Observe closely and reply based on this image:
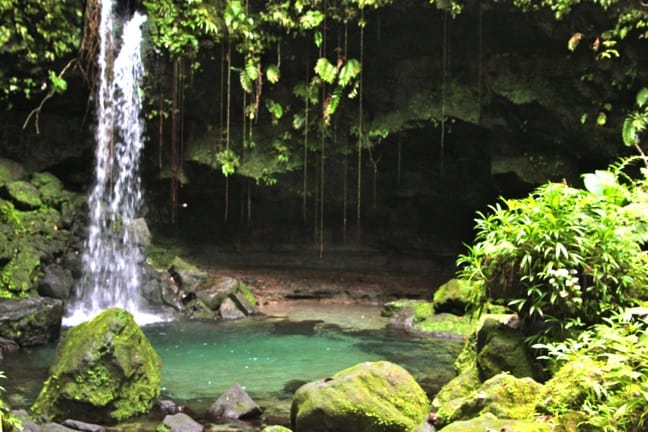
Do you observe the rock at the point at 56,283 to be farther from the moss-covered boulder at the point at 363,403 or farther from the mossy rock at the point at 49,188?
the moss-covered boulder at the point at 363,403

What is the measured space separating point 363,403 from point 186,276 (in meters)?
9.19

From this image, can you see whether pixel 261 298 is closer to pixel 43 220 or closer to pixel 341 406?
pixel 43 220

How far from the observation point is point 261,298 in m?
15.7

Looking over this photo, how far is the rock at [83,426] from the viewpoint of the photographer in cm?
646

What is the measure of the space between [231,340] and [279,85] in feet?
22.4

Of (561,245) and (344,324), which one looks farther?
(344,324)

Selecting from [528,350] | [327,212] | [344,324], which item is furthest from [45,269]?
[528,350]

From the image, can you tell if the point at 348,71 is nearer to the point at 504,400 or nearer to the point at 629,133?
the point at 629,133

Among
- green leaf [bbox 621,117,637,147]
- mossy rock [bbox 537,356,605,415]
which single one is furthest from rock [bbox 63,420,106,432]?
green leaf [bbox 621,117,637,147]

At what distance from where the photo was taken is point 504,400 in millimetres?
4754

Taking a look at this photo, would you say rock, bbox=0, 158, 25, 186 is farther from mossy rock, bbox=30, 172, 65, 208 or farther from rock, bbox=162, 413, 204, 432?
rock, bbox=162, 413, 204, 432

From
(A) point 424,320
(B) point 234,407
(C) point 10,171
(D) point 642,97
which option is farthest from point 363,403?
(C) point 10,171

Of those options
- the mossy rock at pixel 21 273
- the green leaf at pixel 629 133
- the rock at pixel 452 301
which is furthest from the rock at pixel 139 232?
the green leaf at pixel 629 133

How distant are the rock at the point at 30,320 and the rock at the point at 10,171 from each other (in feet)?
Result: 14.0
